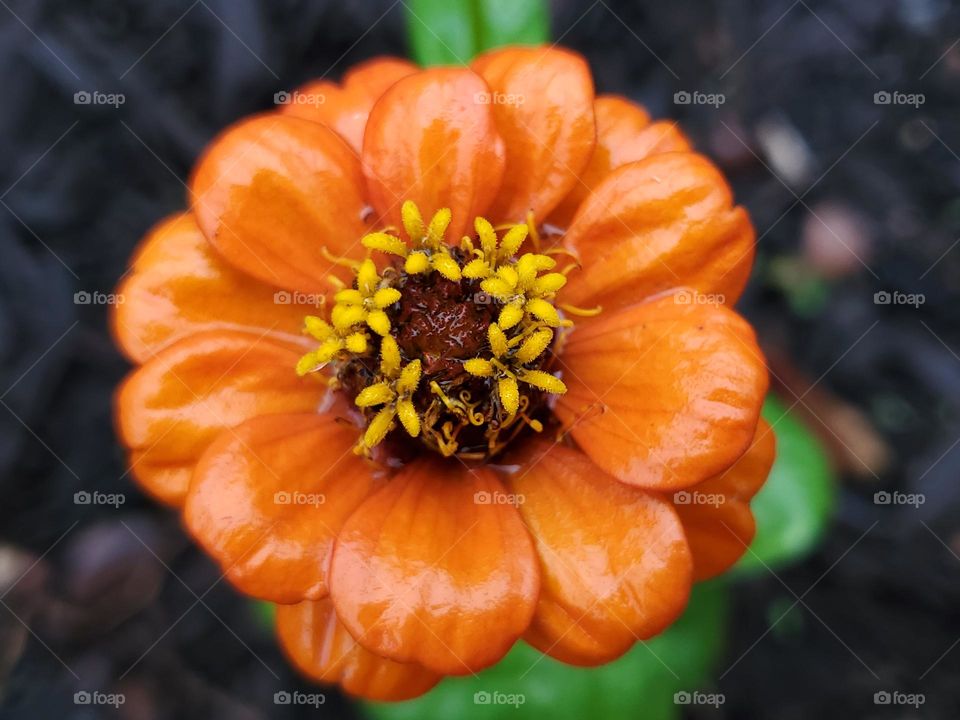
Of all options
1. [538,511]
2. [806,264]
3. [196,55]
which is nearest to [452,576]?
[538,511]

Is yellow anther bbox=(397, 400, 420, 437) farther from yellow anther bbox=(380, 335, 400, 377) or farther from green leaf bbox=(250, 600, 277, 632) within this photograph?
green leaf bbox=(250, 600, 277, 632)

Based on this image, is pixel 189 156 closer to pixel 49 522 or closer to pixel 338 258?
pixel 49 522
